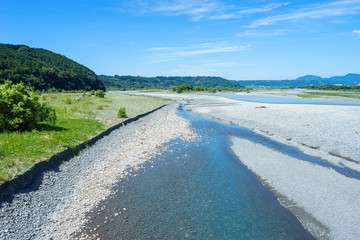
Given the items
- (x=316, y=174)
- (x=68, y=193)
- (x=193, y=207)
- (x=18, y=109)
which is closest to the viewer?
(x=193, y=207)

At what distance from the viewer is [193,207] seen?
1073 centimetres

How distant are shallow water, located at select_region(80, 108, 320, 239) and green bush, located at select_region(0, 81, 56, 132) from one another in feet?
33.9

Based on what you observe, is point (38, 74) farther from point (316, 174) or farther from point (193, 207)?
A: point (316, 174)

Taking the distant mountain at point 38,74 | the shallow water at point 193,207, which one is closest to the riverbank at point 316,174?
the shallow water at point 193,207

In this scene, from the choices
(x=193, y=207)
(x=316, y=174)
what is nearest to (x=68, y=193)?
(x=193, y=207)

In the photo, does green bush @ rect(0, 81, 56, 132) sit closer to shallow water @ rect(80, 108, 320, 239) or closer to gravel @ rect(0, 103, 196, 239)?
gravel @ rect(0, 103, 196, 239)

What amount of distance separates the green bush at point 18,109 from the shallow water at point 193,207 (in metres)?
10.3

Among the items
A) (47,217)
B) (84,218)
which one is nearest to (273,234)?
(84,218)

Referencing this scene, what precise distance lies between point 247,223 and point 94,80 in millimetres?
184077

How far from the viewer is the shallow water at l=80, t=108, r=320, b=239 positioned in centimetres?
891

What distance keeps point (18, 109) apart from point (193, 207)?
50.8 ft

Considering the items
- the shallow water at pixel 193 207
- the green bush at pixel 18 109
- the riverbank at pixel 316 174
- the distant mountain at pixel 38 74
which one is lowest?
the shallow water at pixel 193 207

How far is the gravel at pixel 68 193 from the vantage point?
8.36 m

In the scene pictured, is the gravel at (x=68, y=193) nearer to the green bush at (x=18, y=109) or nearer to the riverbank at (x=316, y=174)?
the green bush at (x=18, y=109)
